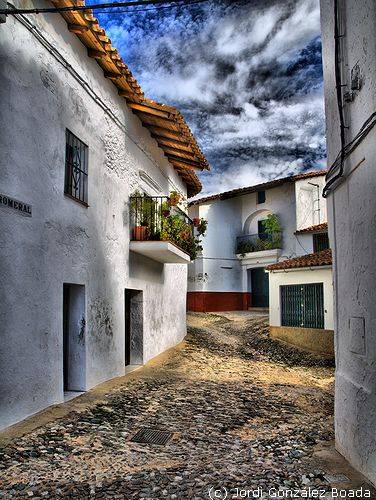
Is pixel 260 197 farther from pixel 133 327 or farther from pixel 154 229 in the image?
pixel 133 327

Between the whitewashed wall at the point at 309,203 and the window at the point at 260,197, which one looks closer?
the whitewashed wall at the point at 309,203

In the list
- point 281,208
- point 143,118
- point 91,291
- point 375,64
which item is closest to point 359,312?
point 375,64

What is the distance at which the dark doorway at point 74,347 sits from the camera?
748 cm

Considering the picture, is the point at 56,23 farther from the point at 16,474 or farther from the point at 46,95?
the point at 16,474

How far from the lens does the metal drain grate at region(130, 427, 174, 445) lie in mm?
5328

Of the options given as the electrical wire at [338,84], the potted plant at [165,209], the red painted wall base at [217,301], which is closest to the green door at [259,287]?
the red painted wall base at [217,301]

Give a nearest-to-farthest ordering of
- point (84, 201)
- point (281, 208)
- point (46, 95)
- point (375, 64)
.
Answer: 1. point (375, 64)
2. point (46, 95)
3. point (84, 201)
4. point (281, 208)

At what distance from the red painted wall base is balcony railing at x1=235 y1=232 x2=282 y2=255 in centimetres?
287

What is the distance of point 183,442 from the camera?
17.5 feet

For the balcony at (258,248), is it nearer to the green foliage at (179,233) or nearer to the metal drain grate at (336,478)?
the green foliage at (179,233)

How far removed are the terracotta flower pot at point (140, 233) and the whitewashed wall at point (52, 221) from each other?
1.23ft

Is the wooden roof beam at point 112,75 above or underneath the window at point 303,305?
above

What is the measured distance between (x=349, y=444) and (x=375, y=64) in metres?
3.90

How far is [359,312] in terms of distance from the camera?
455cm
